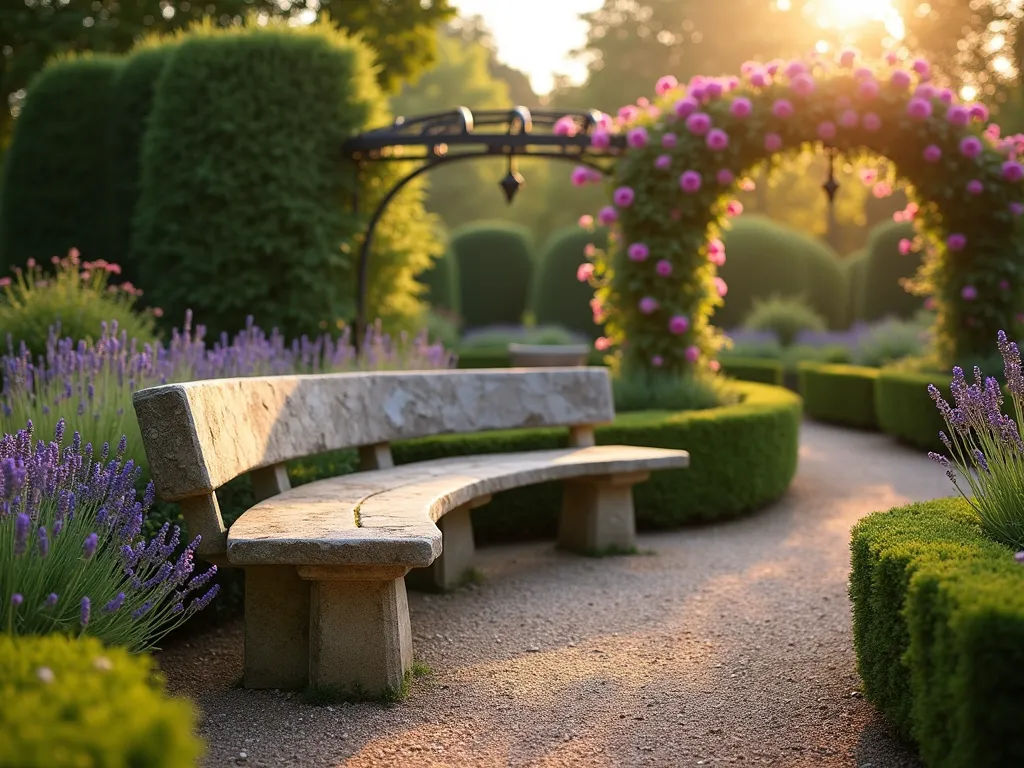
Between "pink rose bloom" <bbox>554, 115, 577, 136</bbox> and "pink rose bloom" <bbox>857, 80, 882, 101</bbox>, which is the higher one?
"pink rose bloom" <bbox>857, 80, 882, 101</bbox>

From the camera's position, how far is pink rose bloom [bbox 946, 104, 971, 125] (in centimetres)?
890

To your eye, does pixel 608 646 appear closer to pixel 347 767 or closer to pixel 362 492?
pixel 362 492

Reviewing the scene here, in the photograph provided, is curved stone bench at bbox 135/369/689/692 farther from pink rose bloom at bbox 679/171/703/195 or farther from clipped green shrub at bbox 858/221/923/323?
clipped green shrub at bbox 858/221/923/323

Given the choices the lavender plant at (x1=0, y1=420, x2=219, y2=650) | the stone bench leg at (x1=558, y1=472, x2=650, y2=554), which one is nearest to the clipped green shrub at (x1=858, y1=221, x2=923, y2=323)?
the stone bench leg at (x1=558, y1=472, x2=650, y2=554)

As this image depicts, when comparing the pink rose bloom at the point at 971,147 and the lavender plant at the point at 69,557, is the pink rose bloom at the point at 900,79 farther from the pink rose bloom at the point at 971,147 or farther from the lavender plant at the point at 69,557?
the lavender plant at the point at 69,557

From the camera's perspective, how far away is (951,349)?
988cm

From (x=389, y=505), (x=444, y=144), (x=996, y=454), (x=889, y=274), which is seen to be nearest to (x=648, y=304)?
(x=444, y=144)

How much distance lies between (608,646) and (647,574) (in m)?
1.23

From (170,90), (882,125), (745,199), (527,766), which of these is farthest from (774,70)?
(745,199)

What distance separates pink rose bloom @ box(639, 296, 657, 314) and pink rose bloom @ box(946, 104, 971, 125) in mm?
3058

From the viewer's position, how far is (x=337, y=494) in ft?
13.5

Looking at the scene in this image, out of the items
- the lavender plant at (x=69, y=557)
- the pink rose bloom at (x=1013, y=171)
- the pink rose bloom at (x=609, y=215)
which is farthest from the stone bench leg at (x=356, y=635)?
the pink rose bloom at (x=1013, y=171)

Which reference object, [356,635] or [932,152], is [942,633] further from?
[932,152]

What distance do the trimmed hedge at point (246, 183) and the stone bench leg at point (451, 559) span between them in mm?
4254
